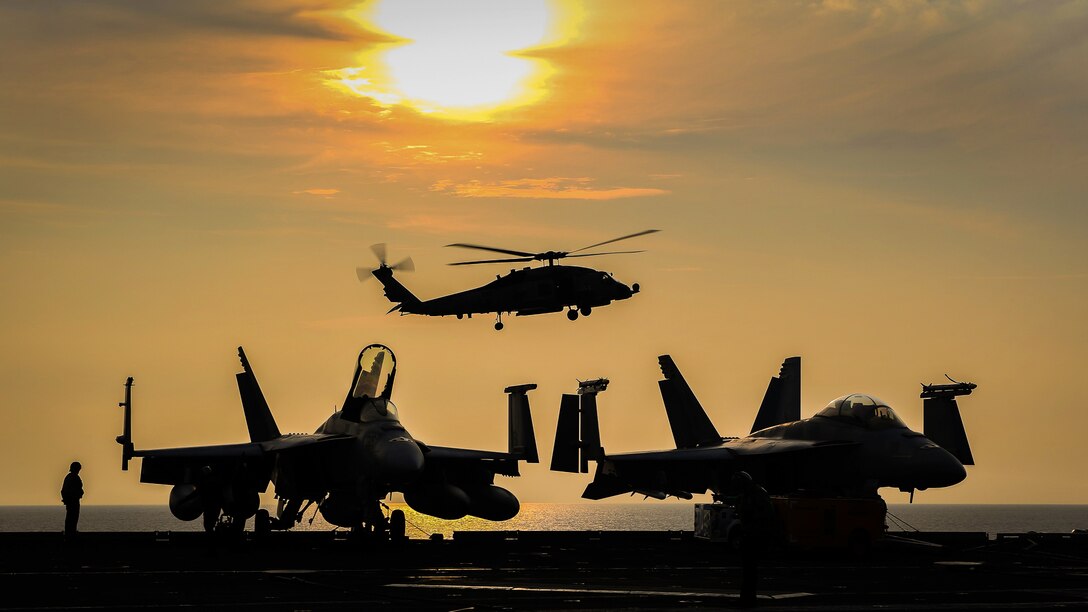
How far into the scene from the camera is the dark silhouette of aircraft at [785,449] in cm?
3114

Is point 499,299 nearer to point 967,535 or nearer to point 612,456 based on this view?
point 612,456

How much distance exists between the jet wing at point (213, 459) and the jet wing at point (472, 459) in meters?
3.45

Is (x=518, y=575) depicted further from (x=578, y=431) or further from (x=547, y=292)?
(x=547, y=292)

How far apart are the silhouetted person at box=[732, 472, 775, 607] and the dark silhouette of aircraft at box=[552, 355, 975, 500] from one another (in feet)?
43.7

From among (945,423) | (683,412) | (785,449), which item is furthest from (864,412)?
(683,412)

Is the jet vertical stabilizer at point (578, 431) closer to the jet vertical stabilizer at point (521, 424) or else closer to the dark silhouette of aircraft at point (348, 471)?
the jet vertical stabilizer at point (521, 424)

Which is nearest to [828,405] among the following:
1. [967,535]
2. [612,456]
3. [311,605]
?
[967,535]

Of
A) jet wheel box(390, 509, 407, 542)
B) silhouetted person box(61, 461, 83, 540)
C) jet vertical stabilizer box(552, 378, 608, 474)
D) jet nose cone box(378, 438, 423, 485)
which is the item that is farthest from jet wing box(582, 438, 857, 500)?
silhouetted person box(61, 461, 83, 540)

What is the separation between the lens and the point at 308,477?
32.6 m

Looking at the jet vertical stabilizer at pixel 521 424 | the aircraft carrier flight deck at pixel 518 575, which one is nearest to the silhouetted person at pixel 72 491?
the aircraft carrier flight deck at pixel 518 575

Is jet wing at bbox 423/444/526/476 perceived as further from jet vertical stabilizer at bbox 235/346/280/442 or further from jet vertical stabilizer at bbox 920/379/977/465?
jet vertical stabilizer at bbox 920/379/977/465

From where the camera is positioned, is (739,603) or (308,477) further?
(308,477)

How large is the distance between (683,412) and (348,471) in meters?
16.6

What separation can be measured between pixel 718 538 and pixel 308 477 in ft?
33.9
